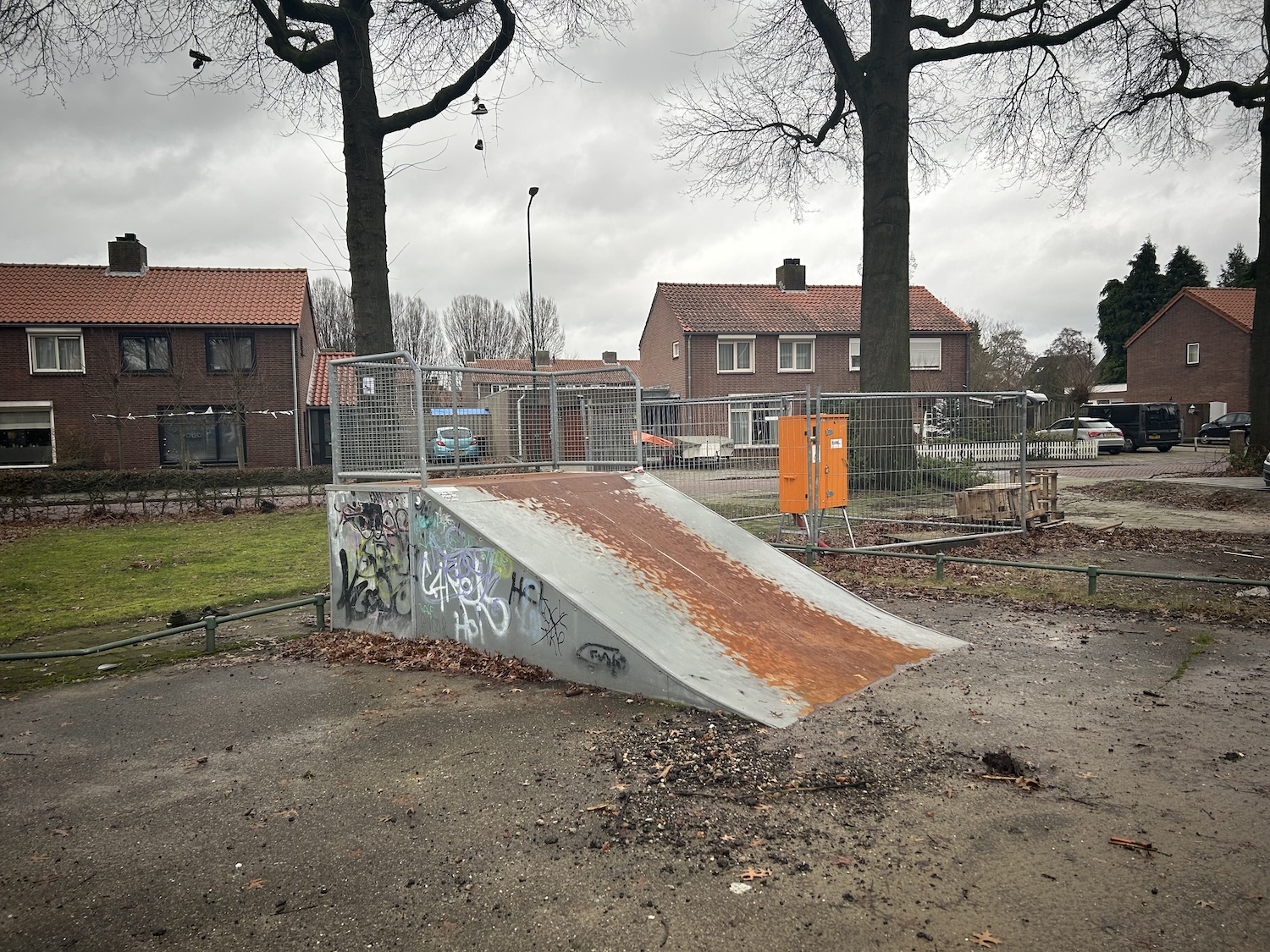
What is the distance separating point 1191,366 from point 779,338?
1050 inches

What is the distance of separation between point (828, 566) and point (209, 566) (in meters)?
8.95

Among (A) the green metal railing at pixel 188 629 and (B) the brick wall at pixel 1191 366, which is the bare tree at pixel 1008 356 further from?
(A) the green metal railing at pixel 188 629

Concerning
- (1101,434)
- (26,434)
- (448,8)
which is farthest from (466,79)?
(1101,434)

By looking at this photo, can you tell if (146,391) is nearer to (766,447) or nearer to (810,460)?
(766,447)

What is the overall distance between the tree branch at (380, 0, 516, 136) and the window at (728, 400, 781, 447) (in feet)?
23.2

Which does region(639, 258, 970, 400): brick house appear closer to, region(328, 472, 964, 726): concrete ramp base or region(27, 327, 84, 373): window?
region(27, 327, 84, 373): window

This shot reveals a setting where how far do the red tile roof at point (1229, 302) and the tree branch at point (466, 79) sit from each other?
44682 millimetres

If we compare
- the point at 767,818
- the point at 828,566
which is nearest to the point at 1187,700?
the point at 767,818

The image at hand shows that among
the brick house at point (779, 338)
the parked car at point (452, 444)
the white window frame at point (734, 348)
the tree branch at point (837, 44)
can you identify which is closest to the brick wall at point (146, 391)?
the brick house at point (779, 338)

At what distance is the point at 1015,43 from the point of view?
16.9m

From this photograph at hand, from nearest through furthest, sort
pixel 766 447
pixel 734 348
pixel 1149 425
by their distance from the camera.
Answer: pixel 766 447, pixel 1149 425, pixel 734 348

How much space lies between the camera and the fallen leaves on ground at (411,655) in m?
5.88

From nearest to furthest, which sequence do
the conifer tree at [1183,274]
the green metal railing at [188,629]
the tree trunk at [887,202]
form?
1. the green metal railing at [188,629]
2. the tree trunk at [887,202]
3. the conifer tree at [1183,274]

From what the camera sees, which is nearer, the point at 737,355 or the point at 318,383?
the point at 318,383
